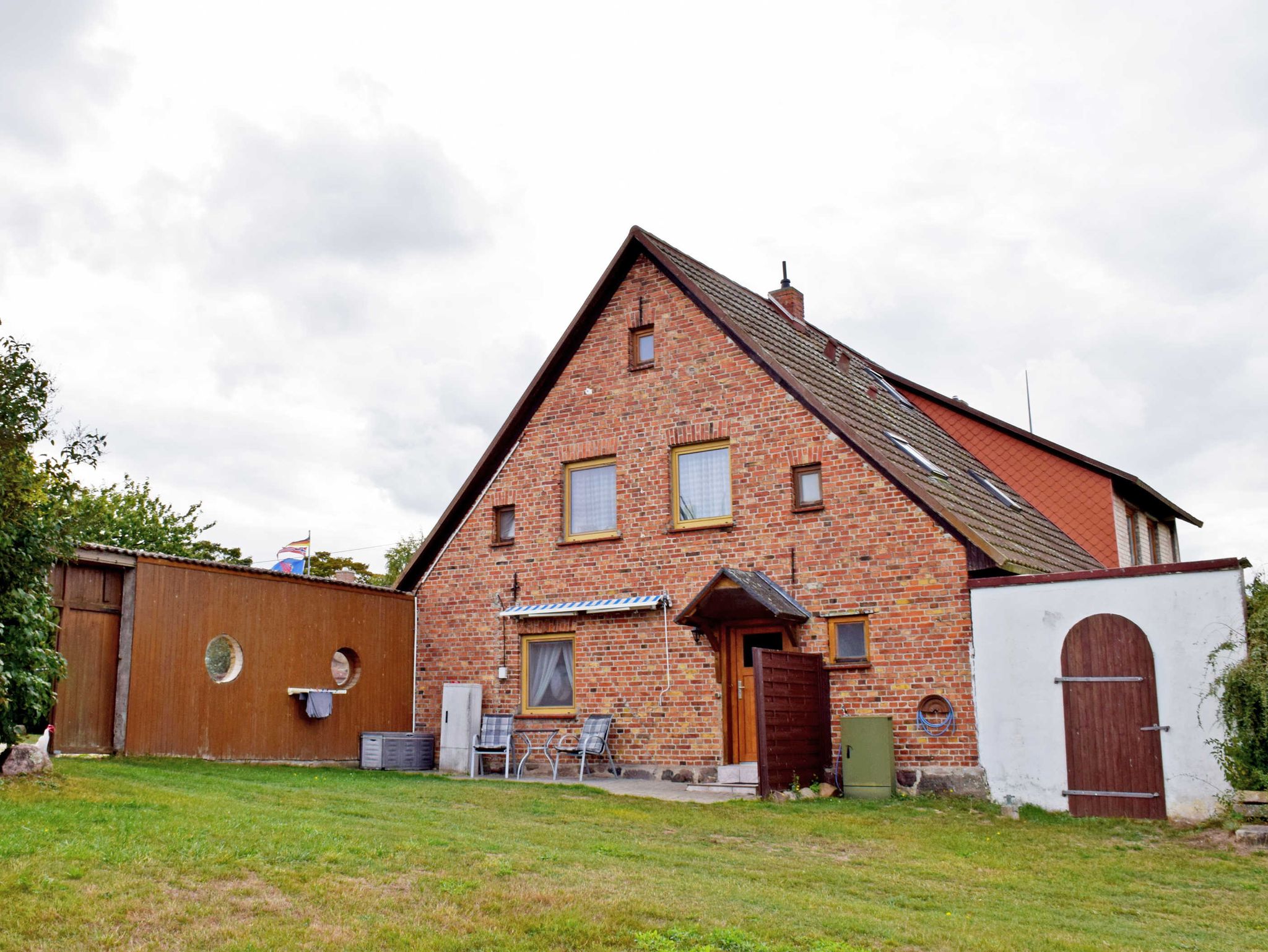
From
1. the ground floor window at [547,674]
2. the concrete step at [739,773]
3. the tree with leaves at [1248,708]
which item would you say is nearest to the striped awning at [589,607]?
the ground floor window at [547,674]

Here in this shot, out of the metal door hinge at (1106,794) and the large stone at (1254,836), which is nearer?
Answer: the large stone at (1254,836)

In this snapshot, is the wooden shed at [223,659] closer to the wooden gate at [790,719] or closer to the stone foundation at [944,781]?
the wooden gate at [790,719]

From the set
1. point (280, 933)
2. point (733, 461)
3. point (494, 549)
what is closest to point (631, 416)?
point (733, 461)

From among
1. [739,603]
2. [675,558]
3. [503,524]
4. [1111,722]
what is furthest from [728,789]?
[503,524]

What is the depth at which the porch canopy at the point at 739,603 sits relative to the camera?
14109 millimetres

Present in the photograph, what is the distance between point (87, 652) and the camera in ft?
44.8

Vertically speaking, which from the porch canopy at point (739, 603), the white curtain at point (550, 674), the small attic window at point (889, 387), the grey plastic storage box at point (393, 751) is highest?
the small attic window at point (889, 387)

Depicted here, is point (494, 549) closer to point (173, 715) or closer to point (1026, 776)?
point (173, 715)

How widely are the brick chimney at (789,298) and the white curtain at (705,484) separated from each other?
21.9ft

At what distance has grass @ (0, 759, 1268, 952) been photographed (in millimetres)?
5695

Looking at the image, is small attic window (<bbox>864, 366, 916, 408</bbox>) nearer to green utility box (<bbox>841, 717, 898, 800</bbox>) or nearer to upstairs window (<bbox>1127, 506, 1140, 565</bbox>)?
upstairs window (<bbox>1127, 506, 1140, 565</bbox>)

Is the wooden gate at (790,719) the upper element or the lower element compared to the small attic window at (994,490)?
lower

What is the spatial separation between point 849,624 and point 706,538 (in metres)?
2.31

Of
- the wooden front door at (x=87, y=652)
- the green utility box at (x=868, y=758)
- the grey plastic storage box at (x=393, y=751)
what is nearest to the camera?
the green utility box at (x=868, y=758)
